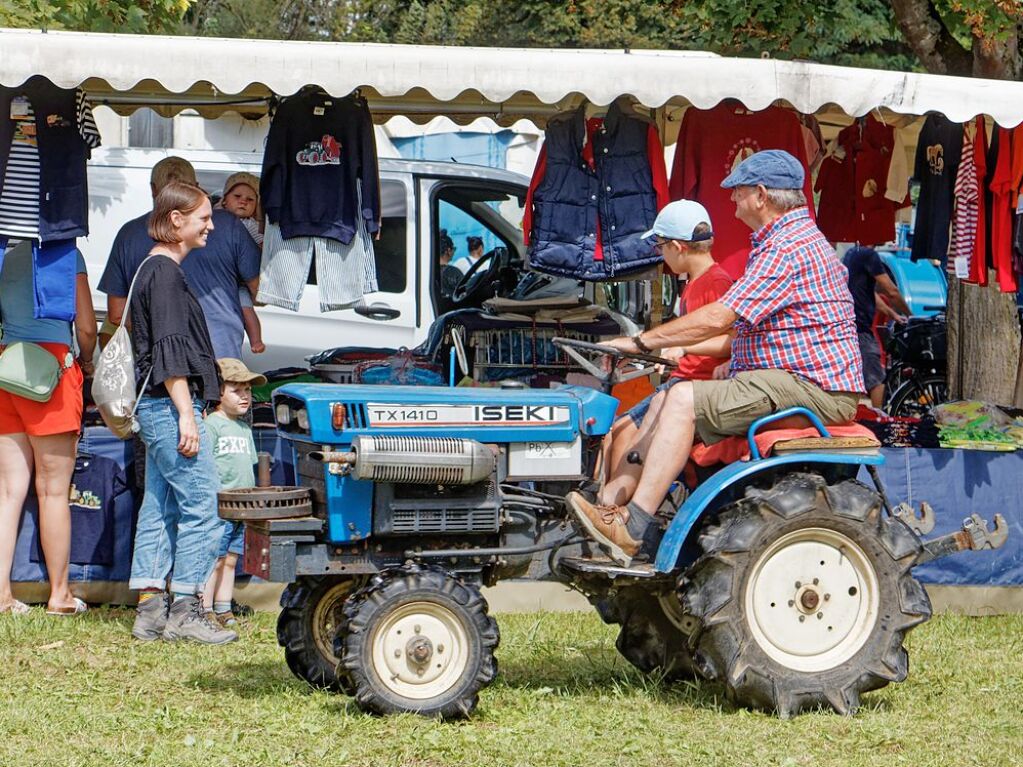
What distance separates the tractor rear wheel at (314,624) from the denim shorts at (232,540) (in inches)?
50.6

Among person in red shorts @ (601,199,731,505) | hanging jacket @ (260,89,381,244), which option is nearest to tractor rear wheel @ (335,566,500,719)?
person in red shorts @ (601,199,731,505)

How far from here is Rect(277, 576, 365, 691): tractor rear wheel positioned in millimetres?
5668

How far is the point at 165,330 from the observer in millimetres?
6332

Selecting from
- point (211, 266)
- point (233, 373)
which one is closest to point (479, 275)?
point (211, 266)

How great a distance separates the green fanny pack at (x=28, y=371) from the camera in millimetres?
6754

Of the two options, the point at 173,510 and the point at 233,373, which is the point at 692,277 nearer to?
the point at 233,373

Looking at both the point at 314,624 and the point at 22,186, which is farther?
the point at 22,186

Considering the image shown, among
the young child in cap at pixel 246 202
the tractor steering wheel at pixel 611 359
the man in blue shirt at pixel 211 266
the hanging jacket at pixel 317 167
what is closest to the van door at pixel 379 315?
the young child in cap at pixel 246 202

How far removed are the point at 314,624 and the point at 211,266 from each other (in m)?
2.42

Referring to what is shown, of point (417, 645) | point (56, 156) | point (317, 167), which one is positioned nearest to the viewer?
point (417, 645)

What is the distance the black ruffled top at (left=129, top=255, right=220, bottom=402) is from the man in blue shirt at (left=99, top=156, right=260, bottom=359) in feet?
2.56

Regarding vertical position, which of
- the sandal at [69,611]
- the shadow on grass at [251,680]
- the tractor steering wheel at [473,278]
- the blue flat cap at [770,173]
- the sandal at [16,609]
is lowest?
the shadow on grass at [251,680]

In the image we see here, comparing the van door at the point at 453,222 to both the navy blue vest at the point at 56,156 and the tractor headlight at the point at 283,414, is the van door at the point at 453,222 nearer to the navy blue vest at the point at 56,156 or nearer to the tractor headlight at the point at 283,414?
the navy blue vest at the point at 56,156

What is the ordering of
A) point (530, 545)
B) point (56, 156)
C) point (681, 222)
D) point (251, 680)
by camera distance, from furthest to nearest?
1. point (56, 156)
2. point (681, 222)
3. point (251, 680)
4. point (530, 545)
